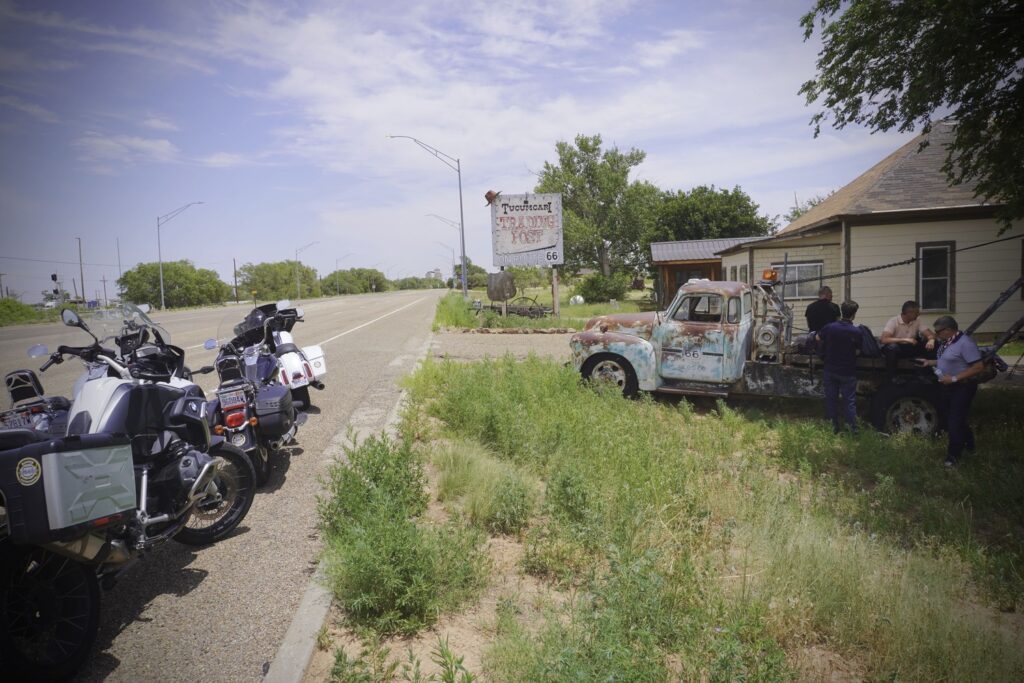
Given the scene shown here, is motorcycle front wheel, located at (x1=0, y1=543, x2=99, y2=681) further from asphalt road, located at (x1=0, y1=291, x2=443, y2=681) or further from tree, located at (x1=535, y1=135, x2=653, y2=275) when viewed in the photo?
tree, located at (x1=535, y1=135, x2=653, y2=275)

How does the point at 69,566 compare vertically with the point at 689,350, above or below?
below

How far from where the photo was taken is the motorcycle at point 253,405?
5.19 metres

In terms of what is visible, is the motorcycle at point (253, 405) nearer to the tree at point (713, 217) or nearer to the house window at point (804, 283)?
the house window at point (804, 283)

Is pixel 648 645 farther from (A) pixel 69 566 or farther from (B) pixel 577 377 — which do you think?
(B) pixel 577 377

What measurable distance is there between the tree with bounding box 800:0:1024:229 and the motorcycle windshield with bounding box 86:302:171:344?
9585 millimetres

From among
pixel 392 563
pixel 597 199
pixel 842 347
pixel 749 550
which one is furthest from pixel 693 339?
pixel 597 199

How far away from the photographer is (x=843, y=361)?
735 centimetres

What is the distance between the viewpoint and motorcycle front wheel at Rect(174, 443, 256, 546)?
4500 millimetres

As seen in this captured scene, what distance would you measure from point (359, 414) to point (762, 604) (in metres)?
6.31

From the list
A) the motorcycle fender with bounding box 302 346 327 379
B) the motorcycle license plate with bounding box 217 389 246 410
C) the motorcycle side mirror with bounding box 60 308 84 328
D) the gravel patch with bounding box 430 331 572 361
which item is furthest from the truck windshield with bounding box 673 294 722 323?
the motorcycle side mirror with bounding box 60 308 84 328

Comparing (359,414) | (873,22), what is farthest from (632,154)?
(359,414)

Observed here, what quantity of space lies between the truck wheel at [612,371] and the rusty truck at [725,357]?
16mm

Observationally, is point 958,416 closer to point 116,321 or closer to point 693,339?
point 693,339

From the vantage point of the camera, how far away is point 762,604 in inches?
135
